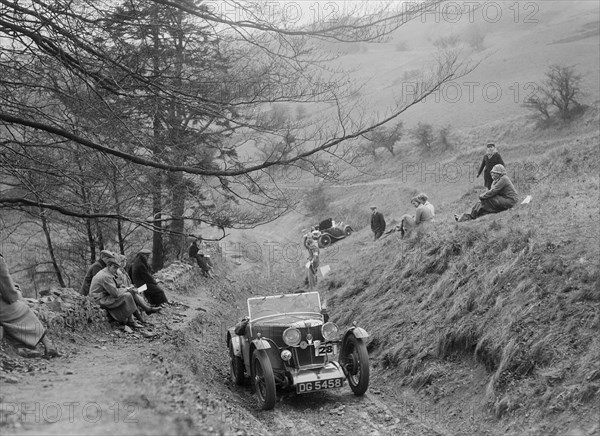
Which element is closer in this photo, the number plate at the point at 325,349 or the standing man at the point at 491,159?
the number plate at the point at 325,349

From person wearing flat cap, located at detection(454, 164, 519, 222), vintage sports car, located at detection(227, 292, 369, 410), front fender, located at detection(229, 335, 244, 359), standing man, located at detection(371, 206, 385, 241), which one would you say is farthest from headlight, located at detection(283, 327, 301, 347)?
standing man, located at detection(371, 206, 385, 241)

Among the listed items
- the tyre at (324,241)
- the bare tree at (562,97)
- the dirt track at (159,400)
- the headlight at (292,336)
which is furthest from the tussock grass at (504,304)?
the bare tree at (562,97)

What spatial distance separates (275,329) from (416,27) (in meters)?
139

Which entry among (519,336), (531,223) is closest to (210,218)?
(519,336)

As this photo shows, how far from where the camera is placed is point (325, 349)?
387 inches

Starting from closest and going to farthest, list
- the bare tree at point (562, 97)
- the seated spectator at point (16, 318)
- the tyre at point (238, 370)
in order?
the seated spectator at point (16, 318) < the tyre at point (238, 370) < the bare tree at point (562, 97)

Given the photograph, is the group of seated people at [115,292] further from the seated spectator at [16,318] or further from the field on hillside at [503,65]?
the field on hillside at [503,65]

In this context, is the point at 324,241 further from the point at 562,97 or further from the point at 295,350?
the point at 295,350

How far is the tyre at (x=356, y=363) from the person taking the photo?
30.3 ft

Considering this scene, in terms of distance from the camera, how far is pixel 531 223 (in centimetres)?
1147

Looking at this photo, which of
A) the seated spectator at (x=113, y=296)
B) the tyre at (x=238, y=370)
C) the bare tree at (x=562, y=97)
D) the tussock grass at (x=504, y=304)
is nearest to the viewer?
the tussock grass at (x=504, y=304)

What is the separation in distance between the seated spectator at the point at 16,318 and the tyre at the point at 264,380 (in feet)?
10.0

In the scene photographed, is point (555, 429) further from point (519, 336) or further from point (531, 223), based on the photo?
point (531, 223)

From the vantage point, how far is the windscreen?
10742mm
